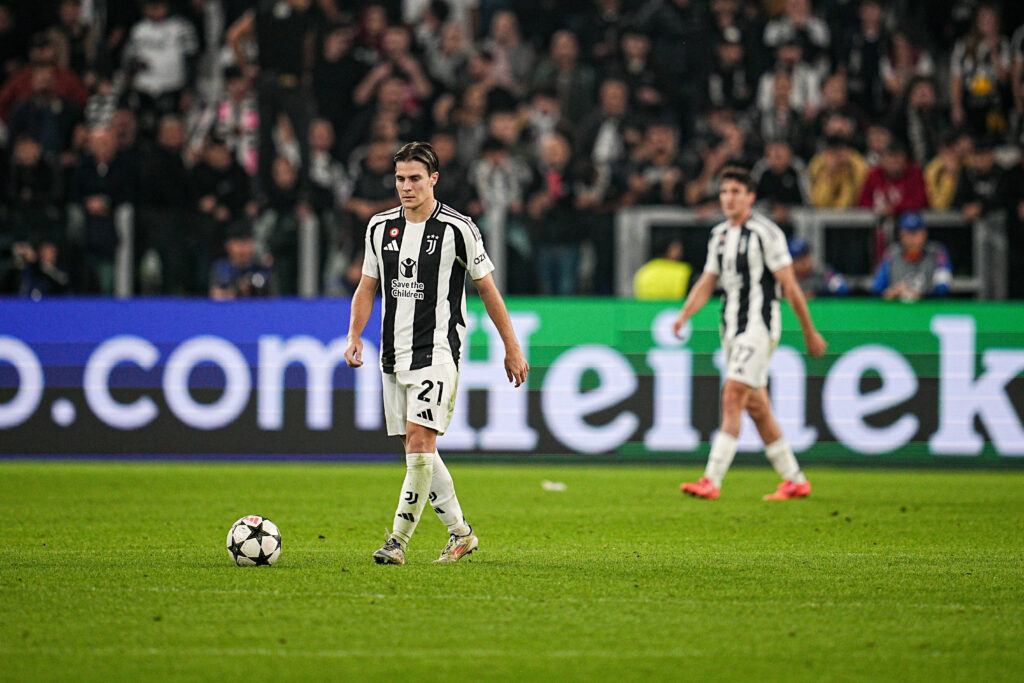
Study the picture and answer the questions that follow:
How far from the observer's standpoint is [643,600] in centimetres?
626

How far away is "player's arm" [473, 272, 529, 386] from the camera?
280 inches

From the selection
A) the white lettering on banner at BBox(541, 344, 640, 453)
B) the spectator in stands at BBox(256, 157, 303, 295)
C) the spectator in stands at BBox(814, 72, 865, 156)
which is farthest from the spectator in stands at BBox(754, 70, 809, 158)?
the spectator in stands at BBox(256, 157, 303, 295)

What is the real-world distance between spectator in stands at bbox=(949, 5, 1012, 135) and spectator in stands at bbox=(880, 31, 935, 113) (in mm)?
344

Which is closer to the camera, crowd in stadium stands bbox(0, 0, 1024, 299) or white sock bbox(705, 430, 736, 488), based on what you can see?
white sock bbox(705, 430, 736, 488)

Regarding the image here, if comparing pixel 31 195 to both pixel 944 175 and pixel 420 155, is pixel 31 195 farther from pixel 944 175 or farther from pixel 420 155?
pixel 944 175

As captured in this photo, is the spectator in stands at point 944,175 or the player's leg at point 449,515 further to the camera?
the spectator in stands at point 944,175

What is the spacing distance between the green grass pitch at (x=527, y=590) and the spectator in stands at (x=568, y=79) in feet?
22.4

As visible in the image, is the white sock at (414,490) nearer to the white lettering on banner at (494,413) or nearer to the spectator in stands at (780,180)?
the white lettering on banner at (494,413)

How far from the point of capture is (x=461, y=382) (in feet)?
43.1

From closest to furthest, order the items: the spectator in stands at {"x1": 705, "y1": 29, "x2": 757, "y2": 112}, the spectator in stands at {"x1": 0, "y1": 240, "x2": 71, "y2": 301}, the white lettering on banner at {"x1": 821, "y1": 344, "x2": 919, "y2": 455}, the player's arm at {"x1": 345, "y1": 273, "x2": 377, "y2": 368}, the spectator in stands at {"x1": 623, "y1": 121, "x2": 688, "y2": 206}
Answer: the player's arm at {"x1": 345, "y1": 273, "x2": 377, "y2": 368} < the white lettering on banner at {"x1": 821, "y1": 344, "x2": 919, "y2": 455} < the spectator in stands at {"x1": 0, "y1": 240, "x2": 71, "y2": 301} < the spectator in stands at {"x1": 623, "y1": 121, "x2": 688, "y2": 206} < the spectator in stands at {"x1": 705, "y1": 29, "x2": 757, "y2": 112}

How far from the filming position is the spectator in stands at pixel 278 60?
15.9 meters

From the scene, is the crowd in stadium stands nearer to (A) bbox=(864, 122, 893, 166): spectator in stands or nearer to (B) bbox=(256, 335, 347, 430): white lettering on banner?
(A) bbox=(864, 122, 893, 166): spectator in stands

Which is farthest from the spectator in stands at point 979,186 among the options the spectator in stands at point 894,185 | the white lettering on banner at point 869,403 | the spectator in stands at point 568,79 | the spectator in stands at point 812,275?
the spectator in stands at point 568,79

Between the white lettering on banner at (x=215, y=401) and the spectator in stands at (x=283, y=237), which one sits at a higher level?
the spectator in stands at (x=283, y=237)
